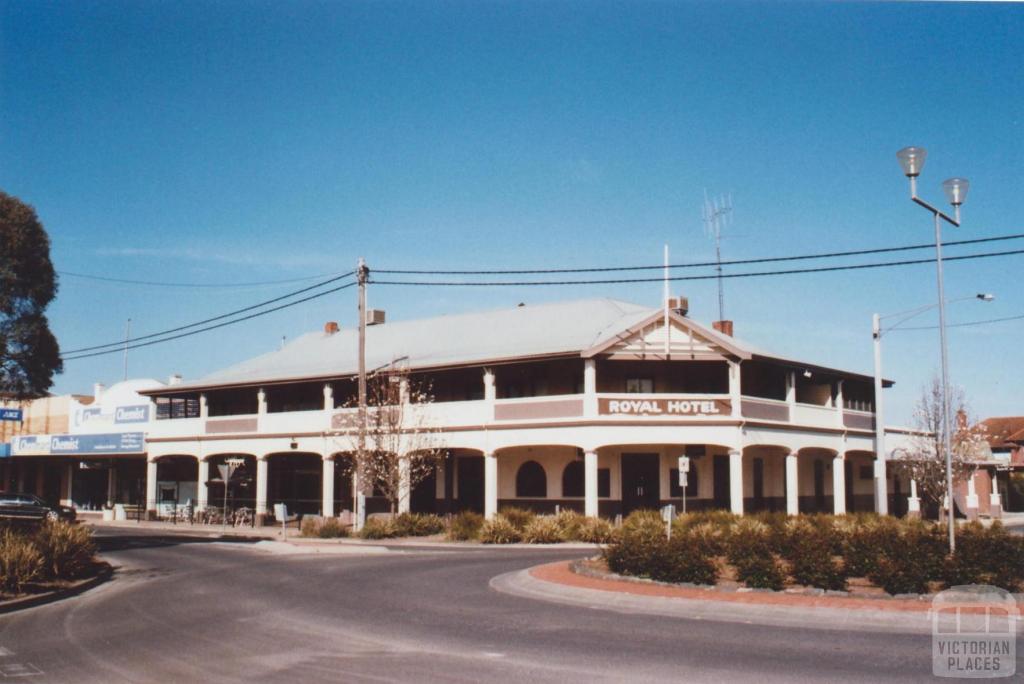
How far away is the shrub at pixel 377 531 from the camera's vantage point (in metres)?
31.8

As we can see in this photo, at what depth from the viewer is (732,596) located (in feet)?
50.2

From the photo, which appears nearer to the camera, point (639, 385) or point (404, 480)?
point (404, 480)

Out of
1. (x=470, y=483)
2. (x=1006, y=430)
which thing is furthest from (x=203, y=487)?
(x=1006, y=430)

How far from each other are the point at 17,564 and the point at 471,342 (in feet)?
80.0

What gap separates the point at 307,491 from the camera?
4497 cm

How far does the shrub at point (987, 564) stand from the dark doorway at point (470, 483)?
82.7 ft

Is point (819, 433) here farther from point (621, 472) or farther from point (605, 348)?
point (605, 348)

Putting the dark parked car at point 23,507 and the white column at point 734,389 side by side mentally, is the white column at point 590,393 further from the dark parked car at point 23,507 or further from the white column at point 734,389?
the dark parked car at point 23,507

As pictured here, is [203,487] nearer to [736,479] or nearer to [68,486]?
[68,486]

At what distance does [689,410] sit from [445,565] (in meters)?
13.3

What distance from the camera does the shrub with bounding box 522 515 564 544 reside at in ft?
96.6

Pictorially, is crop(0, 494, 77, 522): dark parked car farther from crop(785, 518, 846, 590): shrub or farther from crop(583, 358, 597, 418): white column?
crop(785, 518, 846, 590): shrub

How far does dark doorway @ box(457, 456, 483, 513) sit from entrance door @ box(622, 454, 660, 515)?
656 cm

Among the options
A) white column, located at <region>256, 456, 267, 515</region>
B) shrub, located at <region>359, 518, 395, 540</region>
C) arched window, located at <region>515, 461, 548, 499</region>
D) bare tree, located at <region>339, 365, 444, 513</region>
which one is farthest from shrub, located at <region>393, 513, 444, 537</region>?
white column, located at <region>256, 456, 267, 515</region>
